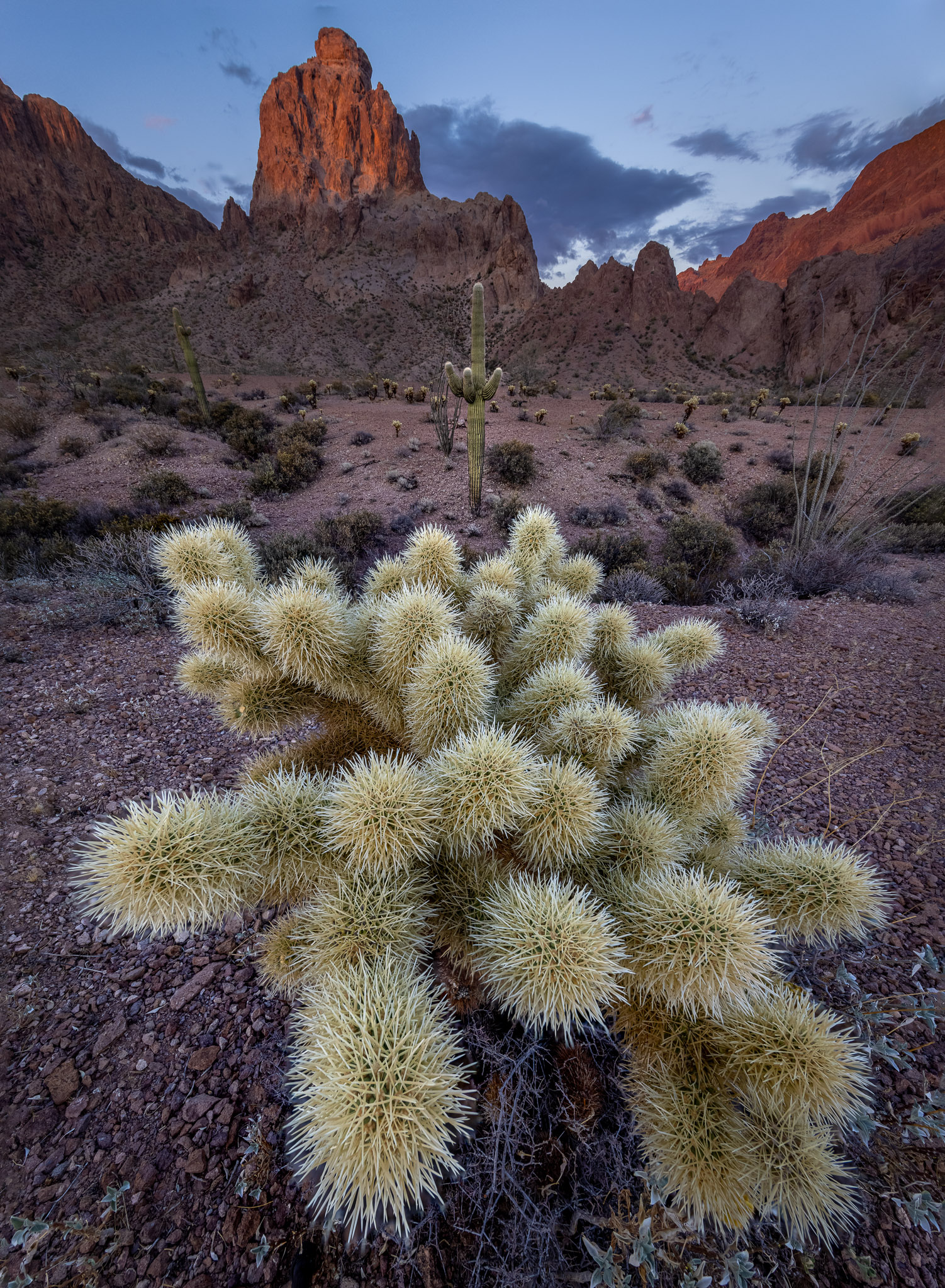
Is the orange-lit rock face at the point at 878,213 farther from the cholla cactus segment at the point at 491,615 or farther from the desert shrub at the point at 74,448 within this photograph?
the cholla cactus segment at the point at 491,615

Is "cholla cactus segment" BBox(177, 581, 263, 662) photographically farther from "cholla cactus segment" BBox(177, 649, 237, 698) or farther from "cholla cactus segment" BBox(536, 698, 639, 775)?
"cholla cactus segment" BBox(536, 698, 639, 775)

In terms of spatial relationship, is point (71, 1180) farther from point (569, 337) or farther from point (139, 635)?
point (569, 337)

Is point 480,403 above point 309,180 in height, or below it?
below

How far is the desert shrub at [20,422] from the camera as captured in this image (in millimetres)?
12383

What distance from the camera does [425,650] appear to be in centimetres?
179

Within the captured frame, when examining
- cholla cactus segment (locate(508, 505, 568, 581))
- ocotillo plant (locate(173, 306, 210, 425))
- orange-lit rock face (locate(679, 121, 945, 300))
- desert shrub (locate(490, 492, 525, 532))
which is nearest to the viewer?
cholla cactus segment (locate(508, 505, 568, 581))

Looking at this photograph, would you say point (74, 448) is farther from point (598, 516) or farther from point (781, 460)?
point (781, 460)

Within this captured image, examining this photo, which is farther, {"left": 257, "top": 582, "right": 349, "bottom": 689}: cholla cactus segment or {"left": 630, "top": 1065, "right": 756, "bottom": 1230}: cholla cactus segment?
{"left": 257, "top": 582, "right": 349, "bottom": 689}: cholla cactus segment

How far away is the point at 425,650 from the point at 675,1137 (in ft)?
5.12

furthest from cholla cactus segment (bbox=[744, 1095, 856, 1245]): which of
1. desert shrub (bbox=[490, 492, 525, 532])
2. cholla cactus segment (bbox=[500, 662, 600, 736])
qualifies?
desert shrub (bbox=[490, 492, 525, 532])

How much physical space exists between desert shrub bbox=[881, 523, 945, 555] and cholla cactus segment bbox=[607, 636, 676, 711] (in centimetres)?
901

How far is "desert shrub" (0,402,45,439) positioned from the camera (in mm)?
12383

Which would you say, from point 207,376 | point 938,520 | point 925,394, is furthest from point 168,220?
point 938,520

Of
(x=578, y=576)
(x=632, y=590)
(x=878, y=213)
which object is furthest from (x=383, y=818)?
(x=878, y=213)
